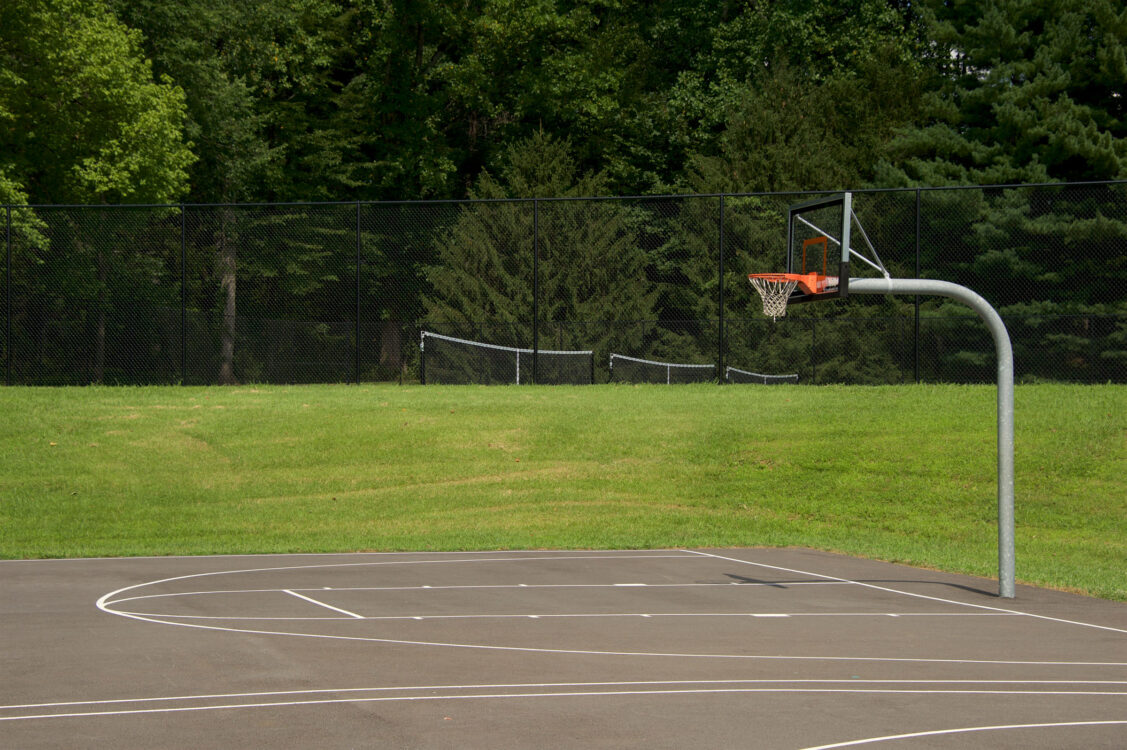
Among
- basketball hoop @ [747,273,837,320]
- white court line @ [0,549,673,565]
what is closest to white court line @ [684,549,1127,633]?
white court line @ [0,549,673,565]

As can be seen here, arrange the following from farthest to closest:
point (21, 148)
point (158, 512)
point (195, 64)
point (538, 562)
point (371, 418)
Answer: point (195, 64)
point (21, 148)
point (371, 418)
point (158, 512)
point (538, 562)

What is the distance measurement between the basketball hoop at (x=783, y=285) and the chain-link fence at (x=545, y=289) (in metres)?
9.83

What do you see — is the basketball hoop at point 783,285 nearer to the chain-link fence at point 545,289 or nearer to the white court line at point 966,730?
the white court line at point 966,730

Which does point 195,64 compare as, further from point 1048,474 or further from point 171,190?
point 1048,474

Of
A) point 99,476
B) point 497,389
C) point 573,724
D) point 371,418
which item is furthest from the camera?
point 497,389

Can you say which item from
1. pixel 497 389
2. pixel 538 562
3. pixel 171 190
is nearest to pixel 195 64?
pixel 171 190

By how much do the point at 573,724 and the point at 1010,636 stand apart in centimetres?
434

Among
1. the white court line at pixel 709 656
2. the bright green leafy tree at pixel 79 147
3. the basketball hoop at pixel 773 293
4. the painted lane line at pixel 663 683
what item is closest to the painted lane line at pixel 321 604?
the white court line at pixel 709 656

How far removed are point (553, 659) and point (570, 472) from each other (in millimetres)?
10846

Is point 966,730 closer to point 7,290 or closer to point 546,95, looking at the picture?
point 7,290

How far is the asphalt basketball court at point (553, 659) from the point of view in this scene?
6492mm

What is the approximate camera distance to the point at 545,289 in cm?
2895

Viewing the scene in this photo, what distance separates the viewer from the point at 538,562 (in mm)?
13758

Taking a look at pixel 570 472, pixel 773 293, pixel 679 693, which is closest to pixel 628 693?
pixel 679 693
